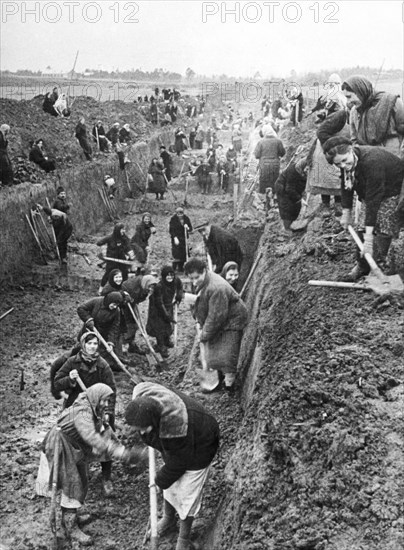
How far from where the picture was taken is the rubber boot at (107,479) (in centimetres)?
586

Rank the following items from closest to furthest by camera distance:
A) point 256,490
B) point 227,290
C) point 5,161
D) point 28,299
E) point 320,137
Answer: point 256,490 → point 227,290 → point 320,137 → point 28,299 → point 5,161

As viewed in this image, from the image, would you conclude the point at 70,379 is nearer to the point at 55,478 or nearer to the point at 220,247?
the point at 55,478

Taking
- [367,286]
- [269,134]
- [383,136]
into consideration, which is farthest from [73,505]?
[269,134]

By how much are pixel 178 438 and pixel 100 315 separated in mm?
4213

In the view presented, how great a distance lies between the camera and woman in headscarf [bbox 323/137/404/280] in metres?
5.39

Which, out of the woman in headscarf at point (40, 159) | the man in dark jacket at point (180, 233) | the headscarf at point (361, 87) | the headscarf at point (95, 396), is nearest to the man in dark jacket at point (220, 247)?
the headscarf at point (361, 87)

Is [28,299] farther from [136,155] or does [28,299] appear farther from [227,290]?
[136,155]

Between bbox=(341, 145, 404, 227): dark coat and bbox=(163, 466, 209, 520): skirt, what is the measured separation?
275cm

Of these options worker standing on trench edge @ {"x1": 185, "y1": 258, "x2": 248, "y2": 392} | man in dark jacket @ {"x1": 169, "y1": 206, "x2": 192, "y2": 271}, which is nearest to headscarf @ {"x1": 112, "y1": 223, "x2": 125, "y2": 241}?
man in dark jacket @ {"x1": 169, "y1": 206, "x2": 192, "y2": 271}

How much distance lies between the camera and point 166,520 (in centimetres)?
464

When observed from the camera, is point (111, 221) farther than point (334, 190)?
Yes

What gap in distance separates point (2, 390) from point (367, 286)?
5461mm

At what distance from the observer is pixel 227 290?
20.1ft

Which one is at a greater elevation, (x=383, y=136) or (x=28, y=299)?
(x=383, y=136)
